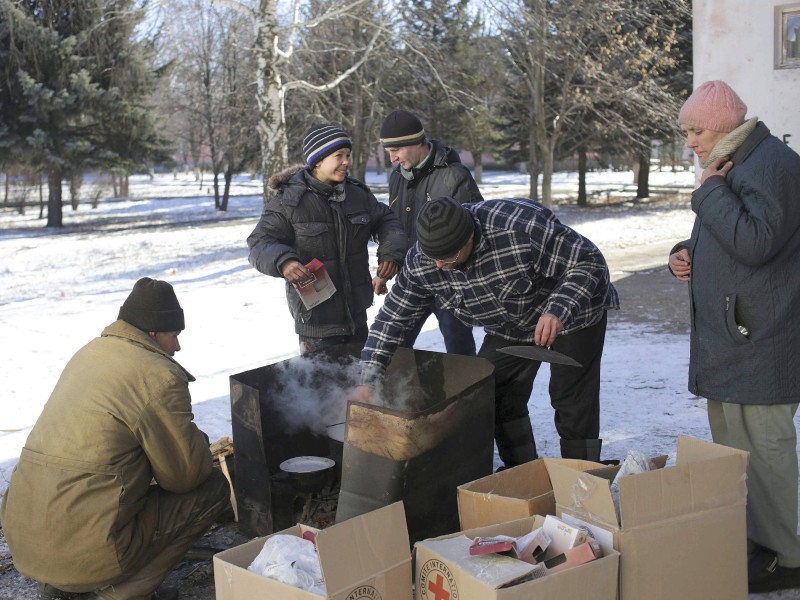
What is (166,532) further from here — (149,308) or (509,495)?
(509,495)

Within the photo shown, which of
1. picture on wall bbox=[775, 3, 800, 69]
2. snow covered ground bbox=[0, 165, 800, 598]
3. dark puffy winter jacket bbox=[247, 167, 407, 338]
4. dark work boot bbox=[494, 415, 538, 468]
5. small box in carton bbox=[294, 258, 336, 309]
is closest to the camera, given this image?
dark work boot bbox=[494, 415, 538, 468]

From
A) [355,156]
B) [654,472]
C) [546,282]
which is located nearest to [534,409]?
[546,282]

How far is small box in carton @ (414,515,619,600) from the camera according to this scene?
2.21 m

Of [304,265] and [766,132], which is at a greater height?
[766,132]

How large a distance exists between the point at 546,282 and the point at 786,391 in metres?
1.06

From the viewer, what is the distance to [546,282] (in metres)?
3.60

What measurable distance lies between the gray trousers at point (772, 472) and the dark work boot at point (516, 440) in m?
1.13

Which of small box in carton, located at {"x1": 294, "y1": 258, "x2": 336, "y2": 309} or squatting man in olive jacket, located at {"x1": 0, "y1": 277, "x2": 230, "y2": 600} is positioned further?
small box in carton, located at {"x1": 294, "y1": 258, "x2": 336, "y2": 309}

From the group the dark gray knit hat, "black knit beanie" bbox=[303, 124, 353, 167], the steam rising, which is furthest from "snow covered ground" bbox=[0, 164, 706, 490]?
the dark gray knit hat

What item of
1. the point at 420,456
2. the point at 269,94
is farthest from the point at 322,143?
the point at 269,94

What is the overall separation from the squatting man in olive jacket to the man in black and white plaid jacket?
899mm

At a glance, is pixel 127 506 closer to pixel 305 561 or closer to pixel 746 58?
pixel 305 561

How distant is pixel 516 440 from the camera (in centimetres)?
402

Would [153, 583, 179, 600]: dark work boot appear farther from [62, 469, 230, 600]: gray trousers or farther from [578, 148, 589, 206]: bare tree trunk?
[578, 148, 589, 206]: bare tree trunk
